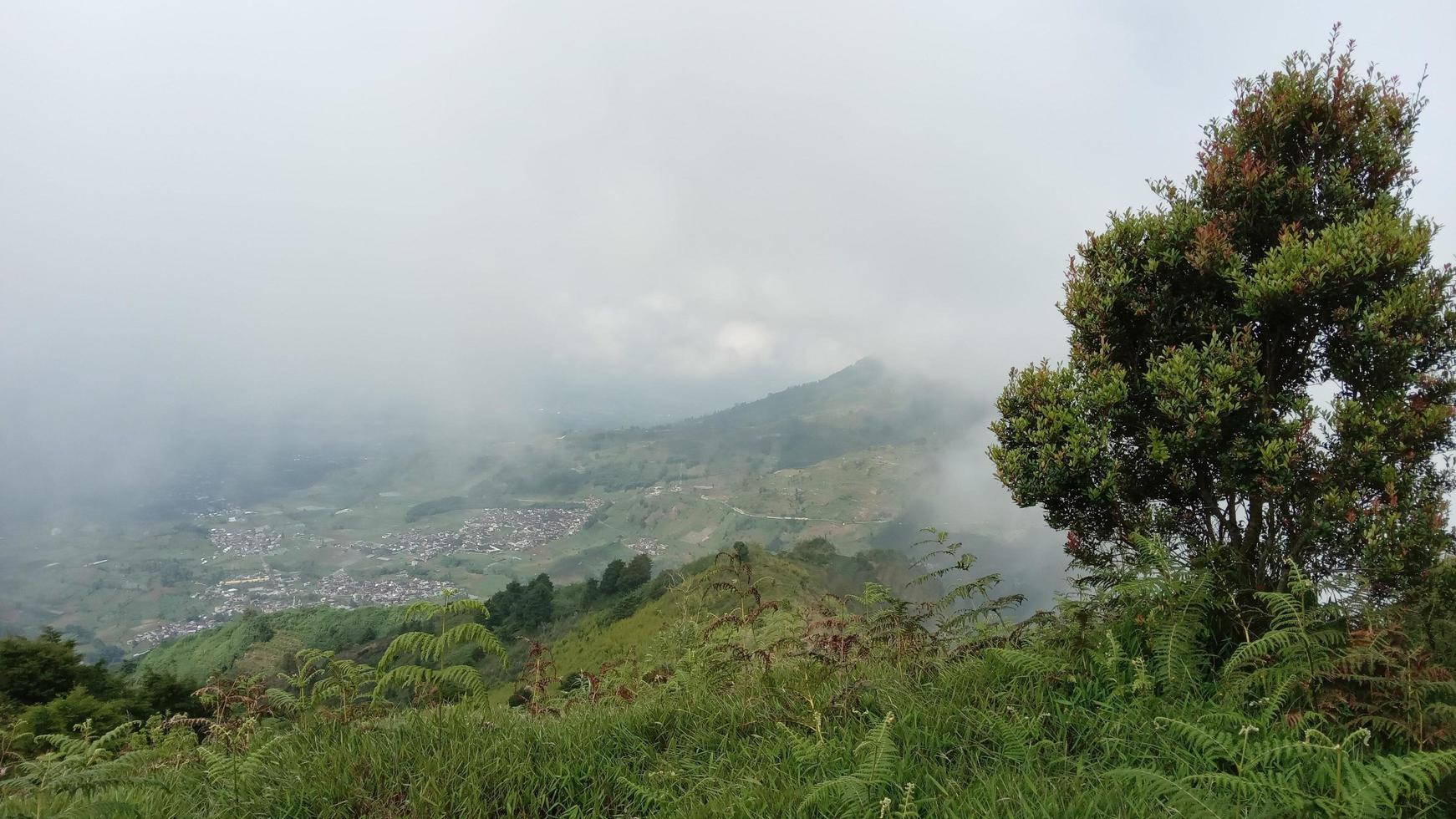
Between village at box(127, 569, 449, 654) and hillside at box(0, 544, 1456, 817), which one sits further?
village at box(127, 569, 449, 654)

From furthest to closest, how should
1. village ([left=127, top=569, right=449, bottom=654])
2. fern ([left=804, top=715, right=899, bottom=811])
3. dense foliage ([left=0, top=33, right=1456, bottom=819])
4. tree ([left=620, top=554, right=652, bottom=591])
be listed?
village ([left=127, top=569, right=449, bottom=654]) < tree ([left=620, top=554, right=652, bottom=591]) < dense foliage ([left=0, top=33, right=1456, bottom=819]) < fern ([left=804, top=715, right=899, bottom=811])

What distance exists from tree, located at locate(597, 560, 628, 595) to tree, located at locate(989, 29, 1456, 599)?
251 ft

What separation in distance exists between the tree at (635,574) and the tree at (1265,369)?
2997 inches

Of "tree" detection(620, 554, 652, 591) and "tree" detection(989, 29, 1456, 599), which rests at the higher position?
"tree" detection(620, 554, 652, 591)

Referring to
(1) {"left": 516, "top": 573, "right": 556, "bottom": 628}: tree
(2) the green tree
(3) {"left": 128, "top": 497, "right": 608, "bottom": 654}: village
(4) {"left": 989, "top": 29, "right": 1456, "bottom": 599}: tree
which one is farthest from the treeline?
(3) {"left": 128, "top": 497, "right": 608, "bottom": 654}: village

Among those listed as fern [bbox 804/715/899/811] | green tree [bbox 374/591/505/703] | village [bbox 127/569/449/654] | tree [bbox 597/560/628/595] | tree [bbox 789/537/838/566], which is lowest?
fern [bbox 804/715/899/811]

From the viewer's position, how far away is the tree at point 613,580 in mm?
77375

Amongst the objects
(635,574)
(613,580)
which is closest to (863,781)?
(613,580)

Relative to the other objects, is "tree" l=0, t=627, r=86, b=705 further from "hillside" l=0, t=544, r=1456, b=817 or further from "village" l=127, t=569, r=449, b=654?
"village" l=127, t=569, r=449, b=654

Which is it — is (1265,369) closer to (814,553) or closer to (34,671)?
(34,671)

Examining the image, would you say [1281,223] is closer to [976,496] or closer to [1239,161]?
[1239,161]

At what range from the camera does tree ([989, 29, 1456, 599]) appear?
4617 mm

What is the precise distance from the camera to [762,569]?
5353cm

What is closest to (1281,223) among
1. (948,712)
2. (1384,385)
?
(1384,385)
